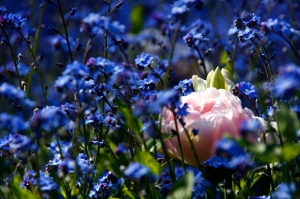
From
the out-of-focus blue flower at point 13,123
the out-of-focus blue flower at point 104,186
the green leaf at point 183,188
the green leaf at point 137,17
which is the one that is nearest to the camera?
the green leaf at point 183,188

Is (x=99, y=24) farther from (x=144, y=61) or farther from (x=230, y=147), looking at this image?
(x=230, y=147)

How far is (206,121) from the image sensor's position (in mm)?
907

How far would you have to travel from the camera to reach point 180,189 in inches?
30.3

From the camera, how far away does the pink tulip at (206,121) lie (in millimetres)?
899

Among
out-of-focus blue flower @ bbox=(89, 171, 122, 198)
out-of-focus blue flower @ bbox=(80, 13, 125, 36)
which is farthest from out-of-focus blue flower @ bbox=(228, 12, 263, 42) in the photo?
out-of-focus blue flower @ bbox=(89, 171, 122, 198)

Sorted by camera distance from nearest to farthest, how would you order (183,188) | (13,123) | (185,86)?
(183,188) < (13,123) < (185,86)

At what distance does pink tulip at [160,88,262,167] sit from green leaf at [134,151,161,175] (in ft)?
0.26

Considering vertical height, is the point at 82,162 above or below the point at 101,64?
below

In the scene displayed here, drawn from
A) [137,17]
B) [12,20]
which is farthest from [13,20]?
[137,17]

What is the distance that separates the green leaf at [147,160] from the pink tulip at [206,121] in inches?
3.1

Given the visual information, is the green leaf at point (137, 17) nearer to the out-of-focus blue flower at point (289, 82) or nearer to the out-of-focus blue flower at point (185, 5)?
the out-of-focus blue flower at point (185, 5)

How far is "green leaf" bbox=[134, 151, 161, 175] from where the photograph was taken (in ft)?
2.74

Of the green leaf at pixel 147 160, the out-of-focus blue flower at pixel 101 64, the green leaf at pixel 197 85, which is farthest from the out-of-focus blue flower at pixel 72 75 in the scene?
the green leaf at pixel 197 85

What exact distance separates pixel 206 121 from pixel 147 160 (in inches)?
4.9
